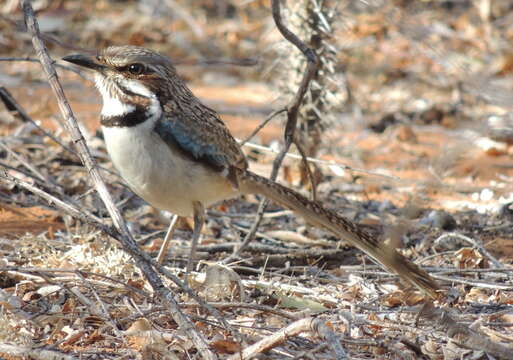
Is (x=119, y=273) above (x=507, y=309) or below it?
below

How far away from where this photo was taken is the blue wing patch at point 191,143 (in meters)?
4.08

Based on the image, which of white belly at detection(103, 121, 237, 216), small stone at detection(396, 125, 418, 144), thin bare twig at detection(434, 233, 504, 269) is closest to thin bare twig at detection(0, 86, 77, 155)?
white belly at detection(103, 121, 237, 216)

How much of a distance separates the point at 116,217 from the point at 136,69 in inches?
45.1

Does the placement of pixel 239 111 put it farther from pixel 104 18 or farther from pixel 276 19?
pixel 276 19

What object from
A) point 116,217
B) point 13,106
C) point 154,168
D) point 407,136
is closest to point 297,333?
point 116,217

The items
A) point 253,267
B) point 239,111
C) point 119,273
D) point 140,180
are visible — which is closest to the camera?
point 140,180

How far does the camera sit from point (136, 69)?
4.21m

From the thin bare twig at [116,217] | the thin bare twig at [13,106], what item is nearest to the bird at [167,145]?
the thin bare twig at [116,217]

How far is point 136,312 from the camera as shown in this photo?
147 inches

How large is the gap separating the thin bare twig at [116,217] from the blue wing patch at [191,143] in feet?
2.01

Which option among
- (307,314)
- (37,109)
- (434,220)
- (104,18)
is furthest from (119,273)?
(104,18)

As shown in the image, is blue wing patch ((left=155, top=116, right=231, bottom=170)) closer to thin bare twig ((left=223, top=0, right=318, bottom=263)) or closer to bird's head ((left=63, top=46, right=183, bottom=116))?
bird's head ((left=63, top=46, right=183, bottom=116))

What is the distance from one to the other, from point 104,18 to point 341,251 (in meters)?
7.42

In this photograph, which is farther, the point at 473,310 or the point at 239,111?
the point at 239,111
